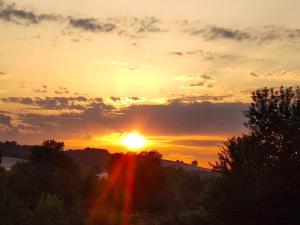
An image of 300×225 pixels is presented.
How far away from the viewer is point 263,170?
135 feet

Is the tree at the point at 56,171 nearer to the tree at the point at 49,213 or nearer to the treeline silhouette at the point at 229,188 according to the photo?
the treeline silhouette at the point at 229,188

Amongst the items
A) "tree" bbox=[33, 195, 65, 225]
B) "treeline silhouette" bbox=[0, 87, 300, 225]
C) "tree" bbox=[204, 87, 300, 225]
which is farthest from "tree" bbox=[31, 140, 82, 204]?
"tree" bbox=[33, 195, 65, 225]

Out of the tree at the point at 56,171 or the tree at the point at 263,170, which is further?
the tree at the point at 56,171

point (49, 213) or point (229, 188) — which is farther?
point (229, 188)

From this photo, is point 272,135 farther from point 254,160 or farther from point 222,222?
point 222,222

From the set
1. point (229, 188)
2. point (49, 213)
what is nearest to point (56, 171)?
point (229, 188)

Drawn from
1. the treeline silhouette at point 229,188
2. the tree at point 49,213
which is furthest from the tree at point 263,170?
the tree at point 49,213

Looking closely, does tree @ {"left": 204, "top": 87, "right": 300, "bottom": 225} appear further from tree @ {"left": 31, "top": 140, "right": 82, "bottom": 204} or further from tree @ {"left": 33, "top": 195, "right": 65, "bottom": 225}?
tree @ {"left": 31, "top": 140, "right": 82, "bottom": 204}

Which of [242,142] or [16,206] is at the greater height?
[242,142]

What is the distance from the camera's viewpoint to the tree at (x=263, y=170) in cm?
3878

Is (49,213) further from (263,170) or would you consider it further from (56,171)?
(56,171)

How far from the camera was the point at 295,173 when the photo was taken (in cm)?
4031

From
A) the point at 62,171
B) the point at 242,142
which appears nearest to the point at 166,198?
the point at 62,171

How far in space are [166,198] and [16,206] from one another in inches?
2006
